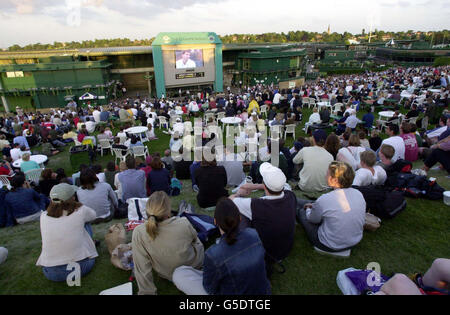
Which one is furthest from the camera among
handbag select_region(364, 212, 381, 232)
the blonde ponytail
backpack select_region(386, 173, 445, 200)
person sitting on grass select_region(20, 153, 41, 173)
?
person sitting on grass select_region(20, 153, 41, 173)

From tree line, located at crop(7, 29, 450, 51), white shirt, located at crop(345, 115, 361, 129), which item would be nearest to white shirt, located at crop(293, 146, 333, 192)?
white shirt, located at crop(345, 115, 361, 129)

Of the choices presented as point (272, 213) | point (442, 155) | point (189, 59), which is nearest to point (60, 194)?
point (272, 213)

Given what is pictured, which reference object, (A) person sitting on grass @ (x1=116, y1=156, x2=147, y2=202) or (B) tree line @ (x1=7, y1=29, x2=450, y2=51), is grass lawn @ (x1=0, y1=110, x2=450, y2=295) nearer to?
(A) person sitting on grass @ (x1=116, y1=156, x2=147, y2=202)

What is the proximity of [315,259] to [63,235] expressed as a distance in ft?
9.62

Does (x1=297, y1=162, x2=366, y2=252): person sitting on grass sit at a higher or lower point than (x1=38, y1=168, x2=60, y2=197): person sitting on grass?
higher

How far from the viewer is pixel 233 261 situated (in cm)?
205

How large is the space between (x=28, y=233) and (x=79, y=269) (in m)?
2.16

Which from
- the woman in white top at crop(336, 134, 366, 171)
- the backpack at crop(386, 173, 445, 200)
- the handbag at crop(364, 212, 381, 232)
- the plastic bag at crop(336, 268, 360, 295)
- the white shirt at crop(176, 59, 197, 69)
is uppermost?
the white shirt at crop(176, 59, 197, 69)

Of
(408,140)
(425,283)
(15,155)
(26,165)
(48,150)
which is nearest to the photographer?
(425,283)

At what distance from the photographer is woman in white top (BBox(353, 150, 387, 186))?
155 inches

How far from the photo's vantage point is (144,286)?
96.6 inches

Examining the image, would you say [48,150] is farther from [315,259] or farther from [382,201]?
[382,201]

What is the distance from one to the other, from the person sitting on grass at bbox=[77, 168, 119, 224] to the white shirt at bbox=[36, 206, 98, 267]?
1.15 metres

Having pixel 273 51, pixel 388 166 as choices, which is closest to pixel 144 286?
pixel 388 166
